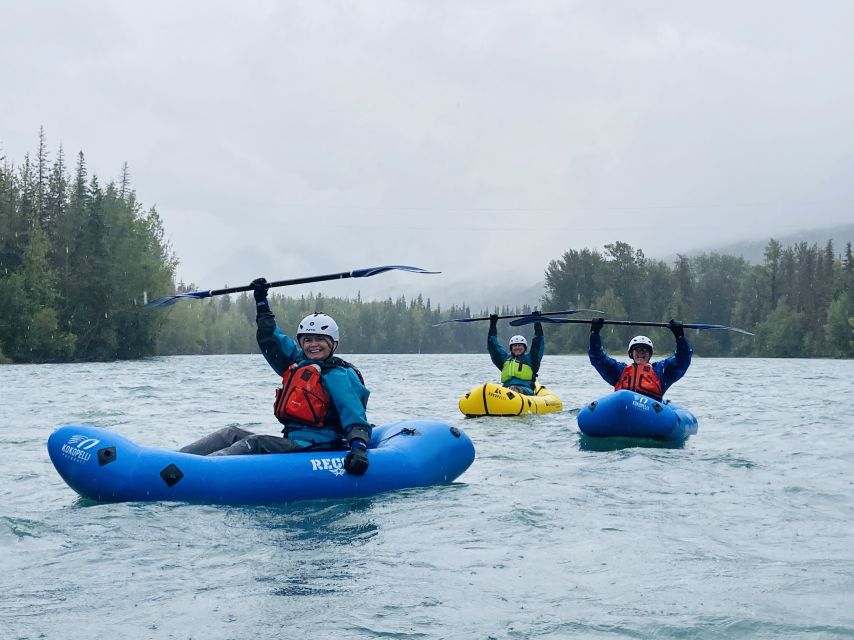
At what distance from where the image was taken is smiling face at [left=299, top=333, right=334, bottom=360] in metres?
7.07

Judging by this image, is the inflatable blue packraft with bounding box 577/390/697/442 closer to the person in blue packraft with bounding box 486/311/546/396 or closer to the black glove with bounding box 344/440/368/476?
the person in blue packraft with bounding box 486/311/546/396

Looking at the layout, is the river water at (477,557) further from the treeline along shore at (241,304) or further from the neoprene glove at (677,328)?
the treeline along shore at (241,304)

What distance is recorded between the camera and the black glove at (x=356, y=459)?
6.80 m

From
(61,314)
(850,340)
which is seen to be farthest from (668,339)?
(61,314)

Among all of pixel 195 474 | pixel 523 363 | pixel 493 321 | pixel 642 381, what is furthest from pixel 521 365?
pixel 195 474

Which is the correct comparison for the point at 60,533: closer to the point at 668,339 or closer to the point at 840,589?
the point at 840,589

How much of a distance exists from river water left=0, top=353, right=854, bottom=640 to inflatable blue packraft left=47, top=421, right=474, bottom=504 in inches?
6.7

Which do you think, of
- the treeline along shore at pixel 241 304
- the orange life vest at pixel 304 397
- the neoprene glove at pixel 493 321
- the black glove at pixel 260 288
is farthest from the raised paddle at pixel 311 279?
the treeline along shore at pixel 241 304

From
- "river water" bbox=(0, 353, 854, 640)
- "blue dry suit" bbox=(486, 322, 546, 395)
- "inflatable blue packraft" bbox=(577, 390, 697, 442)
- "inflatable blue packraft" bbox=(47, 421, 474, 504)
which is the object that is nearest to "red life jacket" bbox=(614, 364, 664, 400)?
"inflatable blue packraft" bbox=(577, 390, 697, 442)

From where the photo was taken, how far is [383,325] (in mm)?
122938

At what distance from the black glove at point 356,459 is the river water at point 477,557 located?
0.24 metres

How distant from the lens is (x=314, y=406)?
7.00 m

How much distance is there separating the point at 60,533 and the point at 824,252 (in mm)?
86116

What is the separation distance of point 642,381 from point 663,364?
2.14 ft
